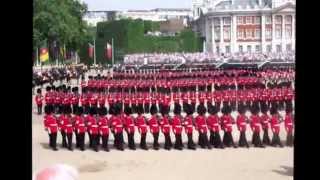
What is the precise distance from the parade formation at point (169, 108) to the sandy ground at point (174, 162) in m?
0.14

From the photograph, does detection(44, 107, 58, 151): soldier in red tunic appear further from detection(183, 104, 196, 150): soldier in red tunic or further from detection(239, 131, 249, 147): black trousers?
detection(239, 131, 249, 147): black trousers

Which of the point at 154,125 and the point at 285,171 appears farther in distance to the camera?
the point at 154,125

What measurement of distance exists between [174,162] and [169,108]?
1.92m

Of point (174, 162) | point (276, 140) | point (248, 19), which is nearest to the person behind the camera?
point (276, 140)

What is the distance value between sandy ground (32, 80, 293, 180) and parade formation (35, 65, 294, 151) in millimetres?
142

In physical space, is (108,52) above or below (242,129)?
above

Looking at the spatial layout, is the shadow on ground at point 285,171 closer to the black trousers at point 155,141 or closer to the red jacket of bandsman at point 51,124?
the black trousers at point 155,141

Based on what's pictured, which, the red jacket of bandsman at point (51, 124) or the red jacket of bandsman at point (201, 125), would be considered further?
the red jacket of bandsman at point (201, 125)

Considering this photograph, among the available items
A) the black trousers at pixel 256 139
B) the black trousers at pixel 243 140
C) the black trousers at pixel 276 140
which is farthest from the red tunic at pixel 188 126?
the black trousers at pixel 276 140

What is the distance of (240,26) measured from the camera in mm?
6543

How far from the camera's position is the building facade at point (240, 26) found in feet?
19.3

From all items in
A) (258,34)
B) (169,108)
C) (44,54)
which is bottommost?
(169,108)

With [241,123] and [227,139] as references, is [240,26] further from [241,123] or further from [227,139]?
[227,139]

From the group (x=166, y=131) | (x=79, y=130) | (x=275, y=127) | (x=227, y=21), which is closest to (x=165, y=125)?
(x=166, y=131)
